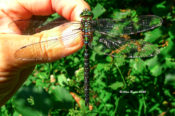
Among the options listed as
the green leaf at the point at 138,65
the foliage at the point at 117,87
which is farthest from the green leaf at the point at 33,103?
the green leaf at the point at 138,65

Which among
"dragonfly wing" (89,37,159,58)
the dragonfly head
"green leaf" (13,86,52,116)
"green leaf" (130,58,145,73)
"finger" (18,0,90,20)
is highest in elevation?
"finger" (18,0,90,20)

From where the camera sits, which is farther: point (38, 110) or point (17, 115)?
point (17, 115)

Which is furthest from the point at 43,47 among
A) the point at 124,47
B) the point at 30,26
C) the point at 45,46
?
the point at 124,47

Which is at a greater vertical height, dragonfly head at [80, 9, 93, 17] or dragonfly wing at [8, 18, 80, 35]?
dragonfly head at [80, 9, 93, 17]

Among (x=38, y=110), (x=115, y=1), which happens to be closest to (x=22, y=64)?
(x=38, y=110)

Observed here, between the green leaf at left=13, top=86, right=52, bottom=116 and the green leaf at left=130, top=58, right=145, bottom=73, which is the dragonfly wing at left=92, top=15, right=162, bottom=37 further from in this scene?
the green leaf at left=13, top=86, right=52, bottom=116

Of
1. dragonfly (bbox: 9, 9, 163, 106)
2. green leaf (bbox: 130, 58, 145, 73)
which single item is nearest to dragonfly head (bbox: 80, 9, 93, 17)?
dragonfly (bbox: 9, 9, 163, 106)

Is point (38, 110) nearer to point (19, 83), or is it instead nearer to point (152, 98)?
point (19, 83)
